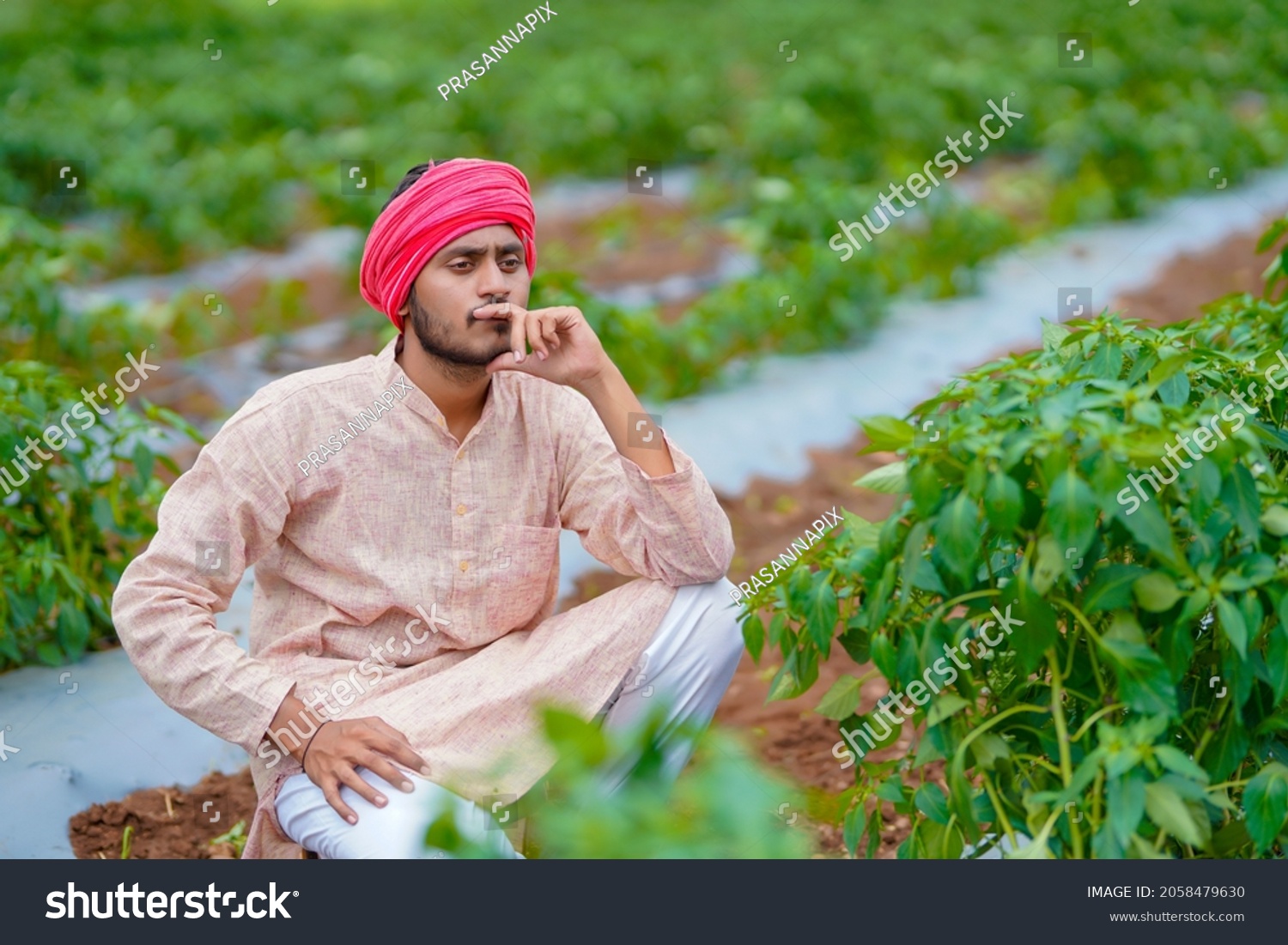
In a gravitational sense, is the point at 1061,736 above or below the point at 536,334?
below

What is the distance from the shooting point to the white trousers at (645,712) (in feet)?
6.42

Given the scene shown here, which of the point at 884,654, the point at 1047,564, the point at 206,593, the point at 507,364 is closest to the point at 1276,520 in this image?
the point at 1047,564

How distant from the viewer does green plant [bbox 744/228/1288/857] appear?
5.11ft

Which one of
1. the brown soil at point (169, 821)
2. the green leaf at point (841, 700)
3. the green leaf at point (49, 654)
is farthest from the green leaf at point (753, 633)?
the green leaf at point (49, 654)

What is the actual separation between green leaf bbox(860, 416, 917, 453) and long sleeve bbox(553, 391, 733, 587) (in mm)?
498

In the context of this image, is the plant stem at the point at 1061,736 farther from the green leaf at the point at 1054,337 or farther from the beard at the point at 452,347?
the beard at the point at 452,347

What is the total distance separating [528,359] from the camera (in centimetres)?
219

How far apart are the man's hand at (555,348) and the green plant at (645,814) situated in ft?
3.58

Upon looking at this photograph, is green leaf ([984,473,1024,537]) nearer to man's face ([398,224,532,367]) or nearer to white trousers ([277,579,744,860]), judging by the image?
white trousers ([277,579,744,860])

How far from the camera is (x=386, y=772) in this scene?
197 cm

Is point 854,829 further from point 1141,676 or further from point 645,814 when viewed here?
point 645,814

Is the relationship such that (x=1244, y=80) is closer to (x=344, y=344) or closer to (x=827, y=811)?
(x=344, y=344)

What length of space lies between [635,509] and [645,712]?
0.34m
